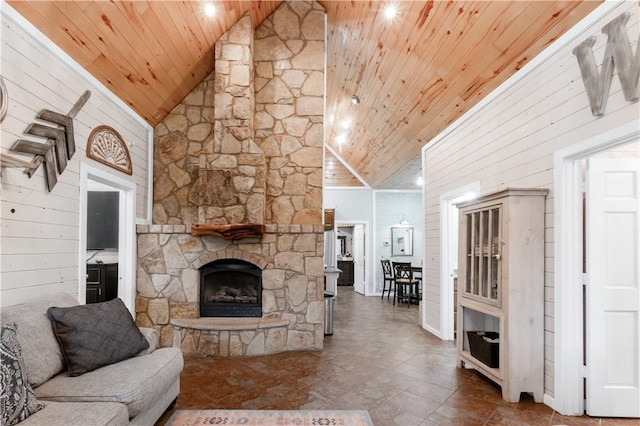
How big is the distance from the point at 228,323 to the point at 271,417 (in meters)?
1.61

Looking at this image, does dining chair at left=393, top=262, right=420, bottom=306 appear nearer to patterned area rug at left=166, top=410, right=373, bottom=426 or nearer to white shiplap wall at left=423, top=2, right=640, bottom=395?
white shiplap wall at left=423, top=2, right=640, bottom=395

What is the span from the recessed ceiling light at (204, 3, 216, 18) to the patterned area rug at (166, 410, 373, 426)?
3.67 metres

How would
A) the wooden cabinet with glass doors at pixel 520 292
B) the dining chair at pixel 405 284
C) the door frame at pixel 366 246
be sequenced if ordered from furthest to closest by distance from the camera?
the door frame at pixel 366 246 < the dining chair at pixel 405 284 < the wooden cabinet with glass doors at pixel 520 292

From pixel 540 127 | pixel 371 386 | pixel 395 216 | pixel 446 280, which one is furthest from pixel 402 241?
pixel 540 127

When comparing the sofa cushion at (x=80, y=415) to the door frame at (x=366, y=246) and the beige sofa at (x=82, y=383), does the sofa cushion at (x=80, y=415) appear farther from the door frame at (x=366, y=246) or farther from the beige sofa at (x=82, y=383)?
the door frame at (x=366, y=246)

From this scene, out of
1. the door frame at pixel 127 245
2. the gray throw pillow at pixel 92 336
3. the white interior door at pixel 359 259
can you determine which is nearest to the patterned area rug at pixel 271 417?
the gray throw pillow at pixel 92 336

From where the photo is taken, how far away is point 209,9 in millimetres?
3617

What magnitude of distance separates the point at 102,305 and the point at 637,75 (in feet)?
12.1

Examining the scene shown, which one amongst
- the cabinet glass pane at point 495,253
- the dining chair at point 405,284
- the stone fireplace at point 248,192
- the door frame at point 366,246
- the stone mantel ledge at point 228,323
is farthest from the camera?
the door frame at point 366,246

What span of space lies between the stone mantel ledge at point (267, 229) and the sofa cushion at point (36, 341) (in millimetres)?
1908

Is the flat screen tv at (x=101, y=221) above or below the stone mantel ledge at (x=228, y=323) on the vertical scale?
above

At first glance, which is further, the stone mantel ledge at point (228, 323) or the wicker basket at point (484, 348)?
the stone mantel ledge at point (228, 323)

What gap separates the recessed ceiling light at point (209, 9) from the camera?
3.56m

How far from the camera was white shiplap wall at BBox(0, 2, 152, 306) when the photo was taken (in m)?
2.23
